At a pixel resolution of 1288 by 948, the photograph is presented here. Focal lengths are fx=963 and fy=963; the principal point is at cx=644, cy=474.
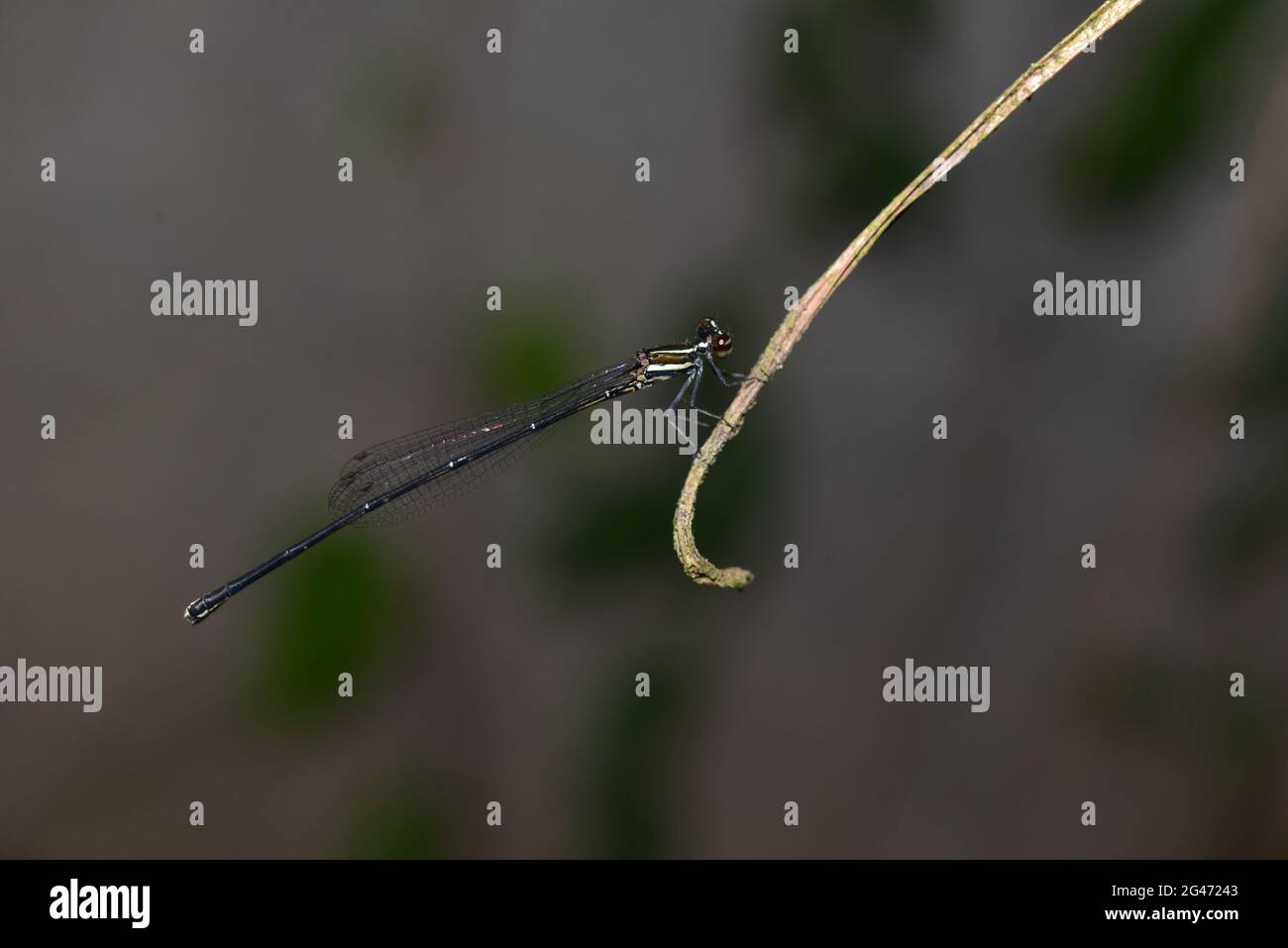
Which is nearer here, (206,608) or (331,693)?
(206,608)

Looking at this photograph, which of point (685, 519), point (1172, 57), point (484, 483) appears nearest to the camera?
point (685, 519)

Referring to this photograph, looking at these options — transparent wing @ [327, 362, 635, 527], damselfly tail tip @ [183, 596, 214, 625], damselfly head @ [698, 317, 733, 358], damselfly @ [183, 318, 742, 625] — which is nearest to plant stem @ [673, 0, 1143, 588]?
damselfly head @ [698, 317, 733, 358]

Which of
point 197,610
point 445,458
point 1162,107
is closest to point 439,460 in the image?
point 445,458

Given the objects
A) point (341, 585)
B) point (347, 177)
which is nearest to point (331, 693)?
point (341, 585)

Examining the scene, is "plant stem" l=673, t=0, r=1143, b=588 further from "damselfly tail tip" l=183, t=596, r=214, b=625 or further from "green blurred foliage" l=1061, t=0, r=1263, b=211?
"damselfly tail tip" l=183, t=596, r=214, b=625

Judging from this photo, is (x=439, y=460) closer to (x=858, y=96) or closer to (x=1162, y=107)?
(x=858, y=96)

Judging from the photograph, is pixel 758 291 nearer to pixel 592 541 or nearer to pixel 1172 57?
pixel 592 541

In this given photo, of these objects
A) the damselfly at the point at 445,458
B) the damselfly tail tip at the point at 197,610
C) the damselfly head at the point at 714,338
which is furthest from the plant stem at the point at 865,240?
the damselfly tail tip at the point at 197,610
